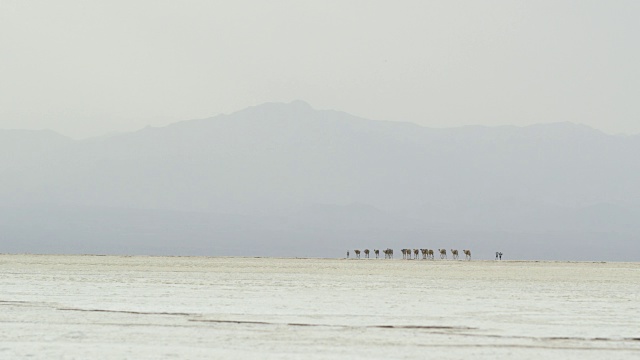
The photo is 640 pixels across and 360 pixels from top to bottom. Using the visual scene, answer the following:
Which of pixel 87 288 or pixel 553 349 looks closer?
pixel 553 349

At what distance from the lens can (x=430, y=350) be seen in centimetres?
1170

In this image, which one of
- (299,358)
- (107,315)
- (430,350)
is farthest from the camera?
(107,315)

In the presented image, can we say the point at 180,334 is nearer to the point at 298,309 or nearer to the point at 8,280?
the point at 298,309

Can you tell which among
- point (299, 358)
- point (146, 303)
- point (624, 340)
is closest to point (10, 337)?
point (299, 358)

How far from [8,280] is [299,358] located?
1905 centimetres

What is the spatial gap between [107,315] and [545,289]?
14.7 metres

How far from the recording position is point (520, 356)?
11.2m

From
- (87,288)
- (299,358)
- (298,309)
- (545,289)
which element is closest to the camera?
(299,358)

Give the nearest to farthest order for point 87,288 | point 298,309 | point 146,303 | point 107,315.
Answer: point 107,315, point 298,309, point 146,303, point 87,288

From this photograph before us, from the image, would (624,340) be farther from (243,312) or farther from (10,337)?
(10,337)

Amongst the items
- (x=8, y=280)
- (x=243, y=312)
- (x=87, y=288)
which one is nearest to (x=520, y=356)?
(x=243, y=312)

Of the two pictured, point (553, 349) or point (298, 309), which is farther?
point (298, 309)

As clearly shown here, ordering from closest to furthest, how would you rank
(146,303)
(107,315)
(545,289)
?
(107,315) < (146,303) < (545,289)

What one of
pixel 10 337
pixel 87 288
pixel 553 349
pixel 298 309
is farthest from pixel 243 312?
pixel 87 288
